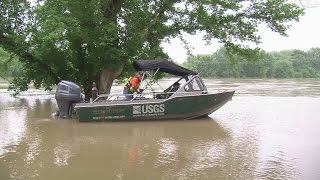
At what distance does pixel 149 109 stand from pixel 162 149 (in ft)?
15.0

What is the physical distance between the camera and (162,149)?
9188 millimetres

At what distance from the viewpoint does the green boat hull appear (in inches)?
534

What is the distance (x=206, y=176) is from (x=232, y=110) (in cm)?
Result: 1130

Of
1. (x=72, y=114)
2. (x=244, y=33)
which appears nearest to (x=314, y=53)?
(x=244, y=33)

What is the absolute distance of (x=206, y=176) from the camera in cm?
679

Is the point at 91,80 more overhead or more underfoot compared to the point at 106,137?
more overhead

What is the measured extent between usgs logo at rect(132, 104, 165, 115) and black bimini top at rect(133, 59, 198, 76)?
4.58 feet

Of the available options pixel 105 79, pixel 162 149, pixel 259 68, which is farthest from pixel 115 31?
pixel 259 68

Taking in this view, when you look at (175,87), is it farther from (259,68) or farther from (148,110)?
(259,68)

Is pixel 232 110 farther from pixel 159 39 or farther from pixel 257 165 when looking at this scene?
pixel 257 165

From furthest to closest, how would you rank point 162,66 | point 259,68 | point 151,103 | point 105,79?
point 259,68 < point 105,79 < point 162,66 < point 151,103

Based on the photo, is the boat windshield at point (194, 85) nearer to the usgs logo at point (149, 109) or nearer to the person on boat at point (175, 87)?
the person on boat at point (175, 87)

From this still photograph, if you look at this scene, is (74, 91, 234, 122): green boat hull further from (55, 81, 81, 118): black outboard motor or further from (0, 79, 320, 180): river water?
(55, 81, 81, 118): black outboard motor

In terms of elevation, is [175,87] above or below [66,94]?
above
